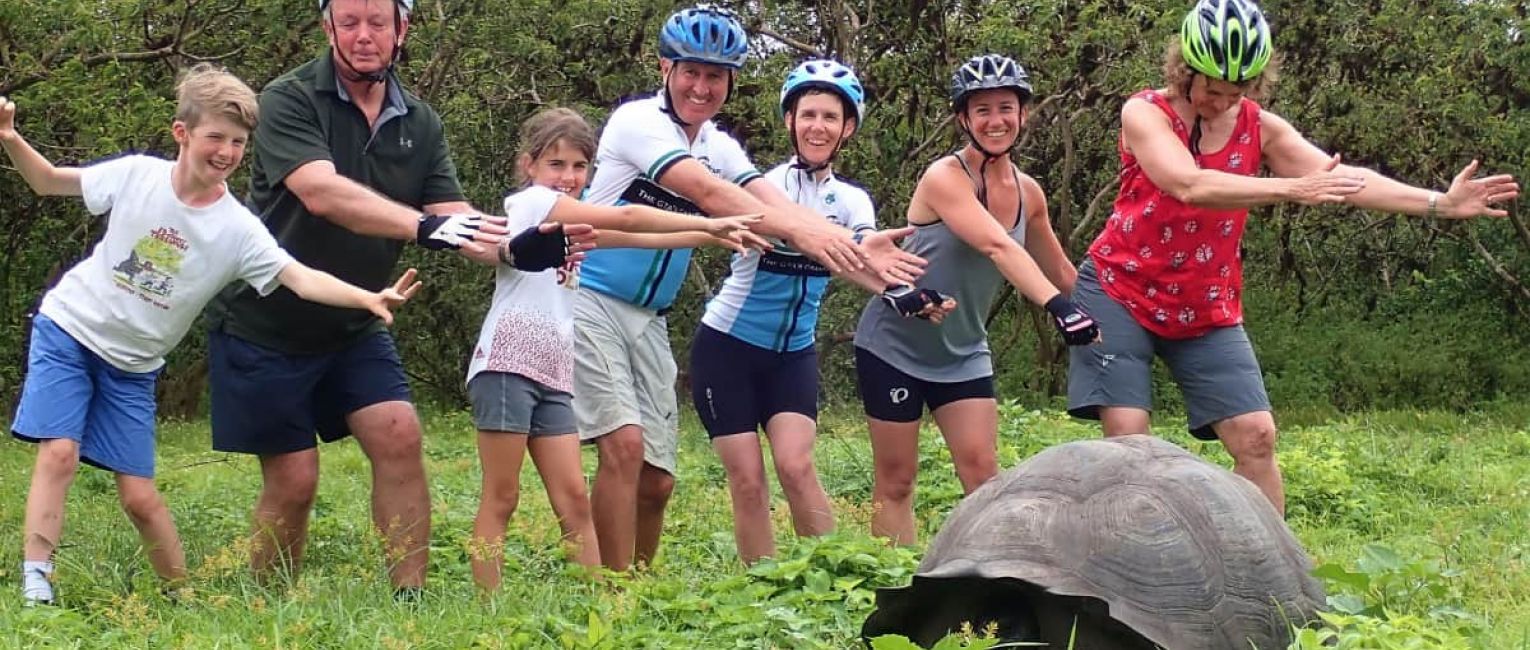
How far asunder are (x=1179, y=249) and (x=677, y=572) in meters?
2.15

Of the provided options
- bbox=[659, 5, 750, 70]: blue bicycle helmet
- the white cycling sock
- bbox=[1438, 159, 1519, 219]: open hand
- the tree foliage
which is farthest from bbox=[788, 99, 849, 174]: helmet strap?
the tree foliage

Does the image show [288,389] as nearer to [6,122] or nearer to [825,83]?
[6,122]

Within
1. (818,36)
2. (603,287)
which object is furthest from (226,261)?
(818,36)

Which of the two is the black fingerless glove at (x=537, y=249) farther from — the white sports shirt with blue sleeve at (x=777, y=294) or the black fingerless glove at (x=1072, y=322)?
the black fingerless glove at (x=1072, y=322)

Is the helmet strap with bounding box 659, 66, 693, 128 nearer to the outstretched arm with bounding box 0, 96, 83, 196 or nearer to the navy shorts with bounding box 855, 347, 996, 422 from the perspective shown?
the navy shorts with bounding box 855, 347, 996, 422

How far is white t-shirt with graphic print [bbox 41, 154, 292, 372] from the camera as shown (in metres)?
5.25

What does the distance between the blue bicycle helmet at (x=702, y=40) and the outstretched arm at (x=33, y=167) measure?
2013mm

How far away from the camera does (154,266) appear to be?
5.29 metres

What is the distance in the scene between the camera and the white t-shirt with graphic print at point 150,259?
5.25 meters

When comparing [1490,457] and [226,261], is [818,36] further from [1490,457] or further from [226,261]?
[226,261]

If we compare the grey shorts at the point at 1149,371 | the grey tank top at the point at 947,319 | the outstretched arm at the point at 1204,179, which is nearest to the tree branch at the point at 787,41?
the grey tank top at the point at 947,319

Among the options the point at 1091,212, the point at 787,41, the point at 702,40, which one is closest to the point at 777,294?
the point at 702,40

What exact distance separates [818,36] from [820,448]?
6087 millimetres

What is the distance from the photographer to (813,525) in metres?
6.00
